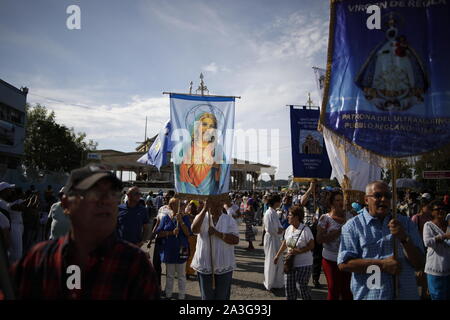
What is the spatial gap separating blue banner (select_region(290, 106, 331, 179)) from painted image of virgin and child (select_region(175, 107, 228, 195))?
4198mm

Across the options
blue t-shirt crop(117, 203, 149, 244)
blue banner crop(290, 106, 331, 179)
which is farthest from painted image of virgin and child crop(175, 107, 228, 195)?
blue banner crop(290, 106, 331, 179)

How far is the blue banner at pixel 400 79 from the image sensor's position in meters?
3.21

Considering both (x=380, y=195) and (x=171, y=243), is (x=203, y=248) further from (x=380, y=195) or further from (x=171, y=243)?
(x=380, y=195)

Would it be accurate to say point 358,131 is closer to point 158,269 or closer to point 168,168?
point 158,269

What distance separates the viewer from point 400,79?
3.26m

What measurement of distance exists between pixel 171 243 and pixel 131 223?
1.07 m

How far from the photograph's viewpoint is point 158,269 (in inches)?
264

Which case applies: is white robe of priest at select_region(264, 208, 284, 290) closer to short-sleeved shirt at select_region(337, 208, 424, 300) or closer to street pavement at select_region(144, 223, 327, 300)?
street pavement at select_region(144, 223, 327, 300)

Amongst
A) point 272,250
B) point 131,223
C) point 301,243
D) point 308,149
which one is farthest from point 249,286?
point 308,149

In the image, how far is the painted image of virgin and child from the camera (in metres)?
5.80

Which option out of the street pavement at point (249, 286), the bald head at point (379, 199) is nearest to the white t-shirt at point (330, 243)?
the street pavement at point (249, 286)

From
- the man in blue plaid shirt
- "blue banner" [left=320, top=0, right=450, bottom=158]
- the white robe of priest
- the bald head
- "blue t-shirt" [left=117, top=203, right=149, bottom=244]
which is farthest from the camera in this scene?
the white robe of priest
